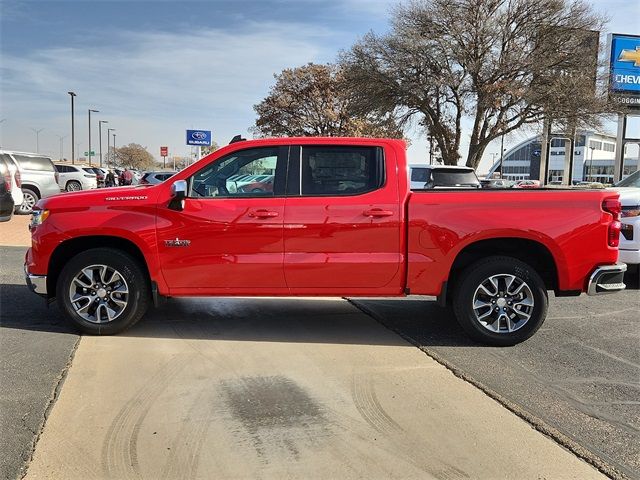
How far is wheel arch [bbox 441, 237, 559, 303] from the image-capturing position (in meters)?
5.18

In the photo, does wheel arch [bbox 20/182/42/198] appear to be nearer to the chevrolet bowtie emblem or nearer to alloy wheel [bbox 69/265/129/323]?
alloy wheel [bbox 69/265/129/323]

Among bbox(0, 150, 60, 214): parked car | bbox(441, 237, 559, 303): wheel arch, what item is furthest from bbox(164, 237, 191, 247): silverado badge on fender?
bbox(0, 150, 60, 214): parked car

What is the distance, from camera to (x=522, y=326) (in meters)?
5.11

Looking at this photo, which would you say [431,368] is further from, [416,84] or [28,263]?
[416,84]

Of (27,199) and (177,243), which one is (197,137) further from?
(177,243)

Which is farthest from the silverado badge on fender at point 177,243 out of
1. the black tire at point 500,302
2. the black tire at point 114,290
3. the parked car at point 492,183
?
the parked car at point 492,183

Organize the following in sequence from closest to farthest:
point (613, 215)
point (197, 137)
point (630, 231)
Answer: point (613, 215)
point (630, 231)
point (197, 137)

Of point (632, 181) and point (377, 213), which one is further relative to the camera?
point (632, 181)

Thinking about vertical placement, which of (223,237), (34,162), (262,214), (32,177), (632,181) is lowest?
(223,237)

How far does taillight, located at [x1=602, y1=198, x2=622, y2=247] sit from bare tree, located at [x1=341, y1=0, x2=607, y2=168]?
2362 centimetres

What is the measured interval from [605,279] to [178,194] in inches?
158

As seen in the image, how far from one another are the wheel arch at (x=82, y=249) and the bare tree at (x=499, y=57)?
25.2 m

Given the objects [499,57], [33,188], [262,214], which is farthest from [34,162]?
[499,57]

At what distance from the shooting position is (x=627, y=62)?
36812 mm
